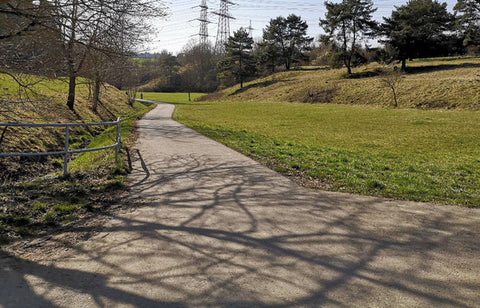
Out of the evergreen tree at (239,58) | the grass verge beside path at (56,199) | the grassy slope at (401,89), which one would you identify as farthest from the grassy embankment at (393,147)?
the evergreen tree at (239,58)

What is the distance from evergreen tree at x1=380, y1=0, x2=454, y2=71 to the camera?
154ft

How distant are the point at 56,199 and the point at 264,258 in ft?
13.1

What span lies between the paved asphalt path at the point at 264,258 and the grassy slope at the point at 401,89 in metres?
28.1

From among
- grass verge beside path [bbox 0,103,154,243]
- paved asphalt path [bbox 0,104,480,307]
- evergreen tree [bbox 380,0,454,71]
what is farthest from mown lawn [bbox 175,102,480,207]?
evergreen tree [bbox 380,0,454,71]

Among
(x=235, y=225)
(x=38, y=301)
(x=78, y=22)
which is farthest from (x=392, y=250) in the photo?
(x=78, y=22)

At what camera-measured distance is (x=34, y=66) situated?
6.98 metres

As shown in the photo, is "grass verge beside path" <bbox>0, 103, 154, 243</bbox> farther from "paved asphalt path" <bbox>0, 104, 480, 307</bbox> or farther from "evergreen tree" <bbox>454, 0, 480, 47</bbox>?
"evergreen tree" <bbox>454, 0, 480, 47</bbox>

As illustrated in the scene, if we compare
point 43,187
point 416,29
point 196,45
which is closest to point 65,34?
point 43,187

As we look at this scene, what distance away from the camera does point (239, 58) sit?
226ft

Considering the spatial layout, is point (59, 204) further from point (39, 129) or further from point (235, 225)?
point (39, 129)

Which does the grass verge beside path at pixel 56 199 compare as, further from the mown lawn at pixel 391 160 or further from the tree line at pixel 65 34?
the mown lawn at pixel 391 160

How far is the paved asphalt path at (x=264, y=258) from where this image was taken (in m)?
3.06

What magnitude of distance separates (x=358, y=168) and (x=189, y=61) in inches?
4358

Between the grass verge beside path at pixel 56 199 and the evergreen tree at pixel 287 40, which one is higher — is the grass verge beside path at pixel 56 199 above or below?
below
